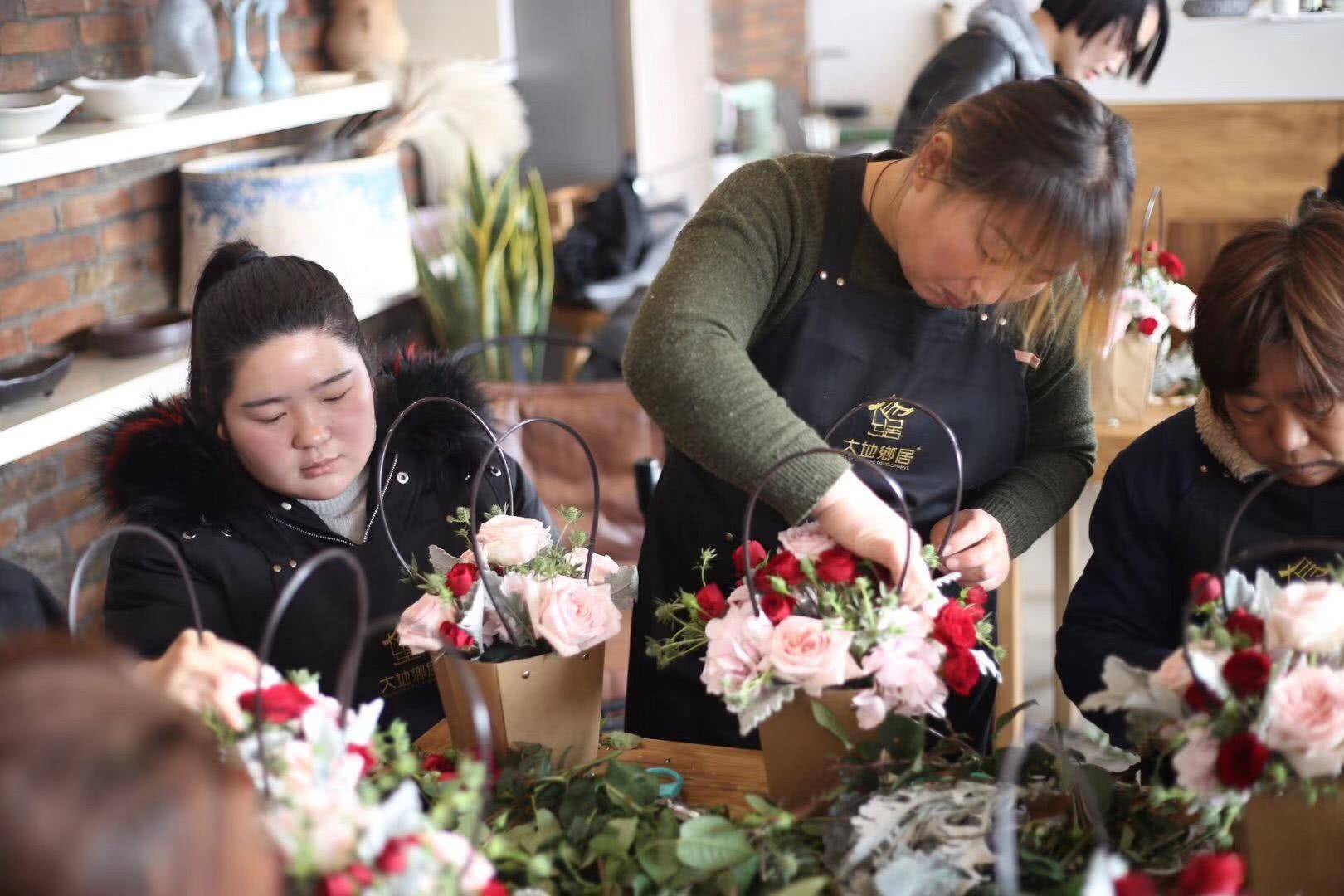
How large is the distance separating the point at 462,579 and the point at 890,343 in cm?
57

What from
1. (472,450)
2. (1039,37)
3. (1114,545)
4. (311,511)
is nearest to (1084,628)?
(1114,545)

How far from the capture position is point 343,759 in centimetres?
100

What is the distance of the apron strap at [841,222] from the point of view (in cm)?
149

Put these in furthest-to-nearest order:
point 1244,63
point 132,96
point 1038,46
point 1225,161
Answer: point 1225,161
point 1244,63
point 1038,46
point 132,96

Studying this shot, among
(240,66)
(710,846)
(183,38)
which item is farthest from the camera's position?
(240,66)

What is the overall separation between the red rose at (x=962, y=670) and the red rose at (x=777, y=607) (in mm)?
152

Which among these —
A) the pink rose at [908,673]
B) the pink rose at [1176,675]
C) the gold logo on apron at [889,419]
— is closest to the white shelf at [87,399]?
the gold logo on apron at [889,419]

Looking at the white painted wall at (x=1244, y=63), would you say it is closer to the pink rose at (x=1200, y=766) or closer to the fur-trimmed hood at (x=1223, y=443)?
the fur-trimmed hood at (x=1223, y=443)

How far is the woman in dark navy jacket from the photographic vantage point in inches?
54.4

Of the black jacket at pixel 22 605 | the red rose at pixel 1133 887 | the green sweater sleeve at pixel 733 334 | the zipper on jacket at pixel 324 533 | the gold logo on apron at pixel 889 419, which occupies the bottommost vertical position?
the zipper on jacket at pixel 324 533

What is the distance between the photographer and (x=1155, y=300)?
2486 mm

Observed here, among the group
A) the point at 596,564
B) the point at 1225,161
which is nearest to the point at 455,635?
the point at 596,564

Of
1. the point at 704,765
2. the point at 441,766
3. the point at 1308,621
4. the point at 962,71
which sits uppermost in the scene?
the point at 962,71

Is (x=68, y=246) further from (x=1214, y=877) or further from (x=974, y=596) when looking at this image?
(x=1214, y=877)
